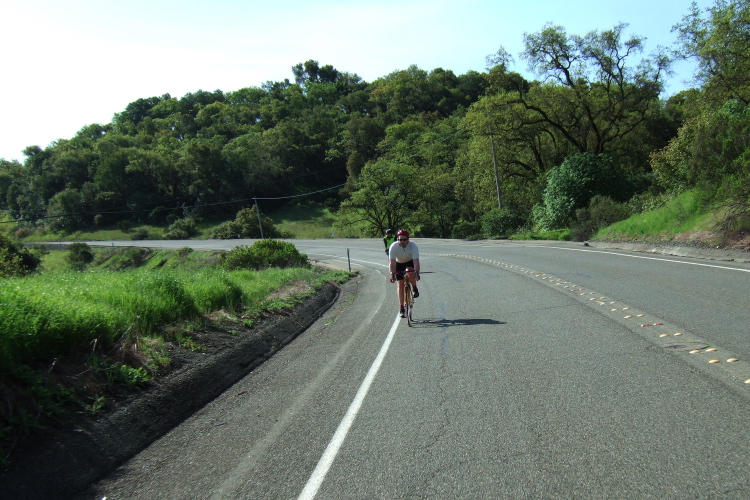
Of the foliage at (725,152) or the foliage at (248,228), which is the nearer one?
the foliage at (725,152)

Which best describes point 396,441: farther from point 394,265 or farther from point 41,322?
point 394,265

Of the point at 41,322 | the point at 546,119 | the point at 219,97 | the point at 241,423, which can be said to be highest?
the point at 219,97

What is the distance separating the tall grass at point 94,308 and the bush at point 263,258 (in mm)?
14875

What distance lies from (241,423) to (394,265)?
5.92 metres

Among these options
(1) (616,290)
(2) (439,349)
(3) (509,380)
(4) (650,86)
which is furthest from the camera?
(4) (650,86)

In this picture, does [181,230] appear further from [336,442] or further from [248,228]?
[336,442]

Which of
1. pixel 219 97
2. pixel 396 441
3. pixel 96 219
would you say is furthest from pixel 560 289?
pixel 219 97

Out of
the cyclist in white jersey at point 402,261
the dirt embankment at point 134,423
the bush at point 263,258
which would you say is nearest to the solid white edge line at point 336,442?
the dirt embankment at point 134,423

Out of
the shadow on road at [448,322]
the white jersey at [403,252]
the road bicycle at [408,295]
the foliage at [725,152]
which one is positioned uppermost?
the foliage at [725,152]

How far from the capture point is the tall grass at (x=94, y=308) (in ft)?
18.4

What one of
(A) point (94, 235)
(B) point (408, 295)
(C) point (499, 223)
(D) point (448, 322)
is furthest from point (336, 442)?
(A) point (94, 235)

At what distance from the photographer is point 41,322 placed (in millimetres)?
5902

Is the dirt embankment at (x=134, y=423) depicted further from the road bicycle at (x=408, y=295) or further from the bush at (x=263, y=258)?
the bush at (x=263, y=258)

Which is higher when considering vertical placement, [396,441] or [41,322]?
[41,322]
